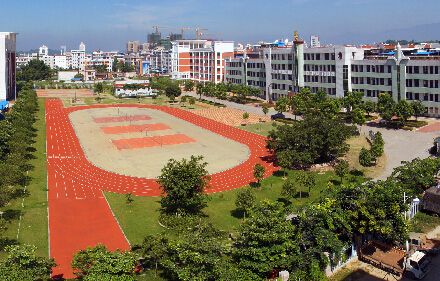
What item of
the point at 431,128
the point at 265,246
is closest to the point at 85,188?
the point at 265,246

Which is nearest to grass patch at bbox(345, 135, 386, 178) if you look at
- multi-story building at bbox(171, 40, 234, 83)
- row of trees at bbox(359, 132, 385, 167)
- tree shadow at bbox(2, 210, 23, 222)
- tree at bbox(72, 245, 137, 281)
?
row of trees at bbox(359, 132, 385, 167)

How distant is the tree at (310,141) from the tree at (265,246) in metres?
14.0

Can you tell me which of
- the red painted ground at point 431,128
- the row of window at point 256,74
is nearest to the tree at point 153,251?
the red painted ground at point 431,128

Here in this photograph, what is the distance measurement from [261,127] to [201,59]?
186ft

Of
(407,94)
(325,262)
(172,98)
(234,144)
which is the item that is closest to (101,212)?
(325,262)

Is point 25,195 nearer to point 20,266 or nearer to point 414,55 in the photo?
point 20,266

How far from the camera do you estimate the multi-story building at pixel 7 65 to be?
6975cm

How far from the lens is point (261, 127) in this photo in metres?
49.9

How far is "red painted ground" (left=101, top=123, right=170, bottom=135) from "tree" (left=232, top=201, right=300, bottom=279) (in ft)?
110

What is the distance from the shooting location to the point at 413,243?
1983 centimetres

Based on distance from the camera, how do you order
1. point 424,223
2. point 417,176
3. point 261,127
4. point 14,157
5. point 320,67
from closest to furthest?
point 424,223 < point 417,176 < point 14,157 < point 261,127 < point 320,67

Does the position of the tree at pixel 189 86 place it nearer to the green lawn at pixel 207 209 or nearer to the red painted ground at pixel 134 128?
the red painted ground at pixel 134 128

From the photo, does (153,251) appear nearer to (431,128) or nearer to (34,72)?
(431,128)

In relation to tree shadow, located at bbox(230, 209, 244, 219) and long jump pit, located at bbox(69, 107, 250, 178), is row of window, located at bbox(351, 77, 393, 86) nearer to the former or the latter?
long jump pit, located at bbox(69, 107, 250, 178)
